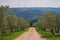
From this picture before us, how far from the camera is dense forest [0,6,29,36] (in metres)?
2.89

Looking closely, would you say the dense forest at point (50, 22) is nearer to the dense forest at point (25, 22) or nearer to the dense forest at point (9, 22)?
the dense forest at point (25, 22)

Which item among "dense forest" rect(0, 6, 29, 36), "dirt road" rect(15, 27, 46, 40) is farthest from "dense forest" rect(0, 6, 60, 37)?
"dirt road" rect(15, 27, 46, 40)

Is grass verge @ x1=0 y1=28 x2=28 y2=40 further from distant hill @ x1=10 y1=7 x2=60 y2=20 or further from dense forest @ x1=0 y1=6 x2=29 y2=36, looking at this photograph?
distant hill @ x1=10 y1=7 x2=60 y2=20

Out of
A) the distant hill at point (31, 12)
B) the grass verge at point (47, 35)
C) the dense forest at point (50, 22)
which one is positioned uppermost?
the distant hill at point (31, 12)

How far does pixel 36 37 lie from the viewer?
2916 mm

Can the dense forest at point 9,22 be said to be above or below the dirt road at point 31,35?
above

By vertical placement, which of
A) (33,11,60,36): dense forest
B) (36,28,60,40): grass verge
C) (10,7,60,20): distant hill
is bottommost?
(36,28,60,40): grass verge

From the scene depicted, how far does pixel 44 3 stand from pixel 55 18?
0.39 m

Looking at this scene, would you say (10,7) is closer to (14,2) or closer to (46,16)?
(14,2)

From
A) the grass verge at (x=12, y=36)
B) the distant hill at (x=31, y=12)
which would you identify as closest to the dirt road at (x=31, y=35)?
the grass verge at (x=12, y=36)

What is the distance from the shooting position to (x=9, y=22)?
2.93 m

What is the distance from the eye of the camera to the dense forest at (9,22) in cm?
289

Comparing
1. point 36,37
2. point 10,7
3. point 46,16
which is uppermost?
point 10,7

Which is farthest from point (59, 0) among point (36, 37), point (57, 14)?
point (36, 37)
